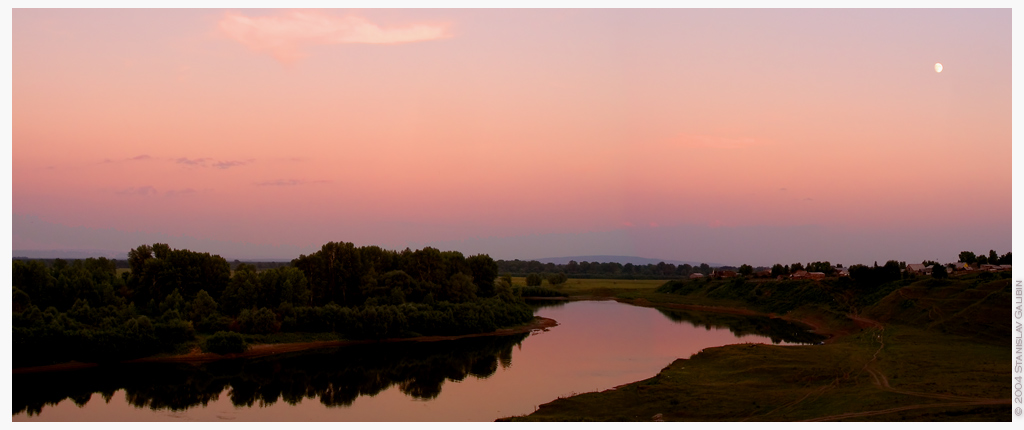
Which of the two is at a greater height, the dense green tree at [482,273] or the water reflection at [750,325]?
the dense green tree at [482,273]

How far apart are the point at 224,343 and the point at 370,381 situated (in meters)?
15.5

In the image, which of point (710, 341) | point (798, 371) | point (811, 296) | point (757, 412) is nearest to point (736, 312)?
point (811, 296)

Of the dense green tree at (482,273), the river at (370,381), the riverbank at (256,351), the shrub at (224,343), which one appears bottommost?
the river at (370,381)

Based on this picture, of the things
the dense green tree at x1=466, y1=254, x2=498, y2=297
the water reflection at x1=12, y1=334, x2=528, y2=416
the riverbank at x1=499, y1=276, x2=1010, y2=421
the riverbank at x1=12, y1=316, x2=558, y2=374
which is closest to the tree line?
the riverbank at x1=12, y1=316, x2=558, y2=374

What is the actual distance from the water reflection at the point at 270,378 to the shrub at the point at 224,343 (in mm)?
1616

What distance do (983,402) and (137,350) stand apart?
56054 mm

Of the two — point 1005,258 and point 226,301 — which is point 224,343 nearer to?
point 226,301

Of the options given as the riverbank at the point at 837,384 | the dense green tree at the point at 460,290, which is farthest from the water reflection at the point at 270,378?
the dense green tree at the point at 460,290

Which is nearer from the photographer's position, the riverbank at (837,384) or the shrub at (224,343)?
the riverbank at (837,384)

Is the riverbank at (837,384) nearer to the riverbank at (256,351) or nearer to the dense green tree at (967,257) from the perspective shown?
the riverbank at (256,351)

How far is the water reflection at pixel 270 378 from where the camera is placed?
45.7 m

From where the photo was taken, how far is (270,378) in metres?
52.6

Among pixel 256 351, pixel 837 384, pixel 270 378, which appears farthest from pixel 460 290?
pixel 837 384

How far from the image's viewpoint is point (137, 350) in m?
56.6
